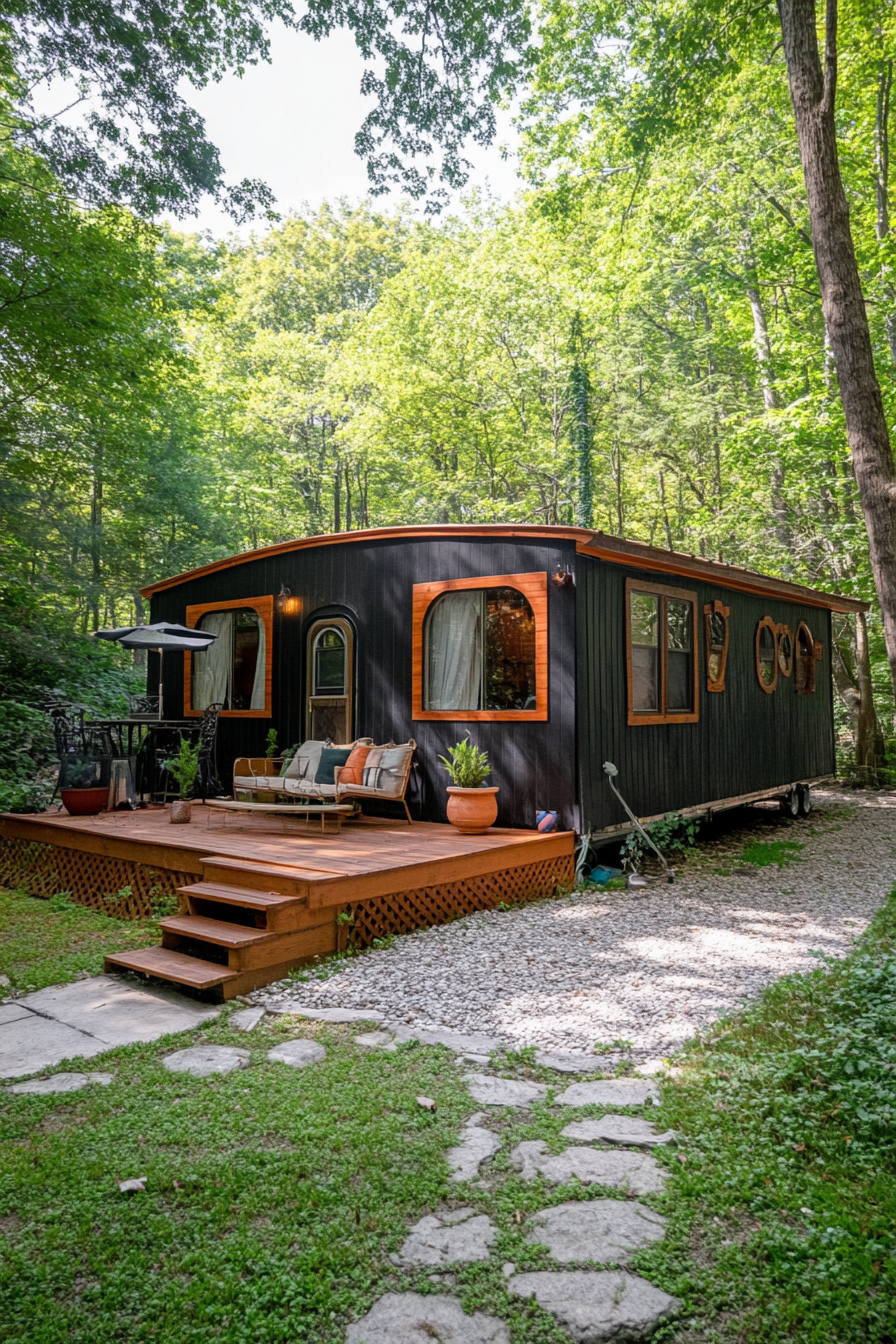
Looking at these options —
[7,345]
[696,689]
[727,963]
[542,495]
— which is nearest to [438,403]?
[542,495]

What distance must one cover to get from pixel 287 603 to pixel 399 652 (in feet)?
5.27

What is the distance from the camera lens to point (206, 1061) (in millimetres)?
3201

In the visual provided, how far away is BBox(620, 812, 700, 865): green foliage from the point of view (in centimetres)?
725

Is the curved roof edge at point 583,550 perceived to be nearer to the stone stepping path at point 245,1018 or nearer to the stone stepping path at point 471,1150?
the stone stepping path at point 245,1018

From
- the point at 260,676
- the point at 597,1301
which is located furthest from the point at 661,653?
the point at 597,1301

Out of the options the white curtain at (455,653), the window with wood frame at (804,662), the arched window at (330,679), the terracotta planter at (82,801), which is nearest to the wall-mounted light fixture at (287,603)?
the arched window at (330,679)

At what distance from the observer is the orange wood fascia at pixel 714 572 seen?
693 centimetres

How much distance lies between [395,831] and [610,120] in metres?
9.09

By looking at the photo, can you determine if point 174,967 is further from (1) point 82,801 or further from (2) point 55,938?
(1) point 82,801

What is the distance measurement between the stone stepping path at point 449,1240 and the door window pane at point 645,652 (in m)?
5.69

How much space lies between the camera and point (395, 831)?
6805mm

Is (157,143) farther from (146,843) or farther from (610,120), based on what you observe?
(146,843)

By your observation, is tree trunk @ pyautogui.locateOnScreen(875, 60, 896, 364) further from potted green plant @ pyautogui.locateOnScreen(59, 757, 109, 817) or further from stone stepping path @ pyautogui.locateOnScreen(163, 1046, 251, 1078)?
stone stepping path @ pyautogui.locateOnScreen(163, 1046, 251, 1078)

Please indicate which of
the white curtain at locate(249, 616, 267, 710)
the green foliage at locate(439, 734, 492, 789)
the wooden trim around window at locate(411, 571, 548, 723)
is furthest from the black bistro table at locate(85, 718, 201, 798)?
the green foliage at locate(439, 734, 492, 789)
